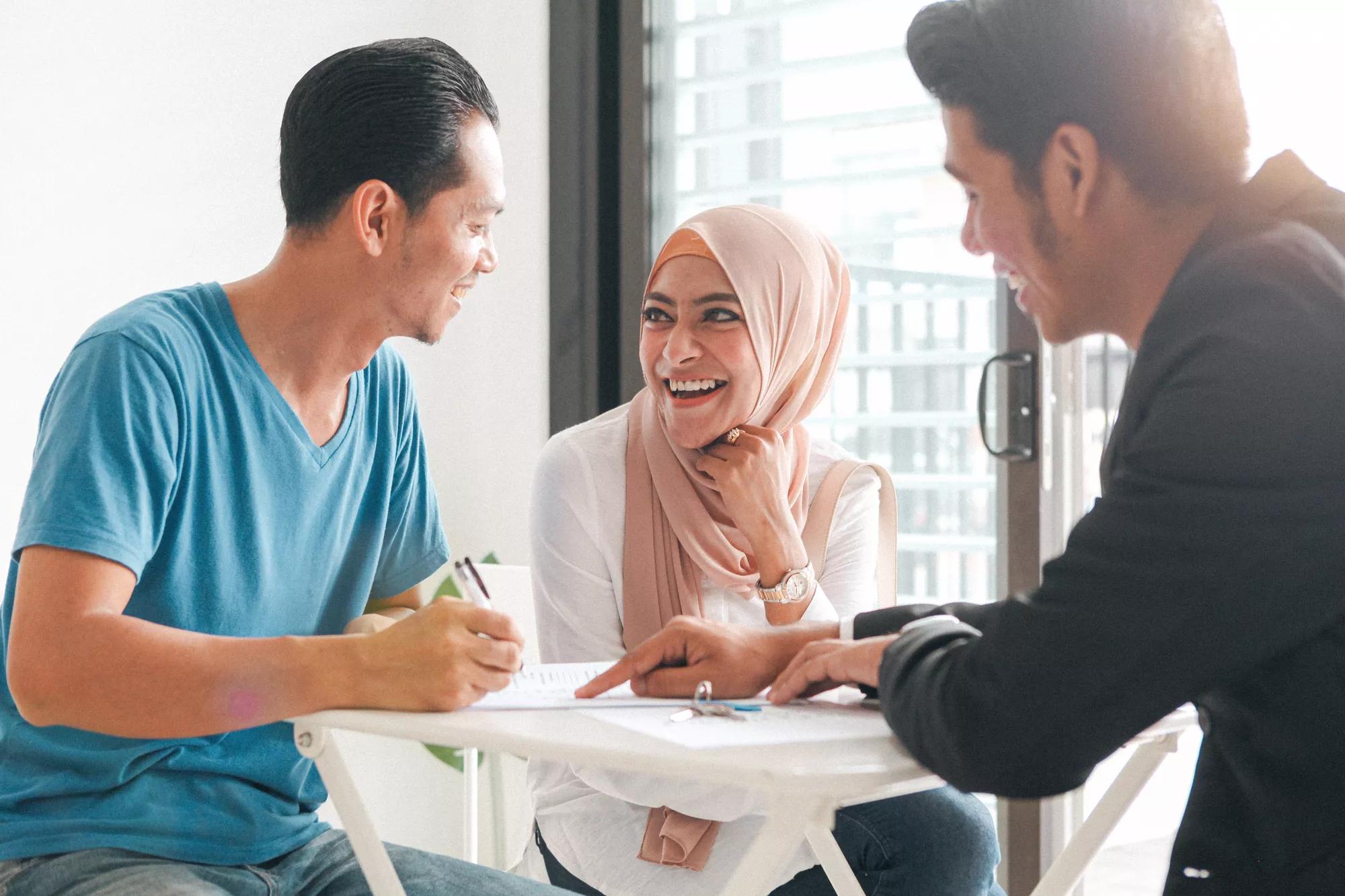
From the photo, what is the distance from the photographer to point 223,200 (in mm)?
2529

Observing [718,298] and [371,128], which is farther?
[718,298]

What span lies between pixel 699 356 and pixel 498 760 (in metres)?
1.49

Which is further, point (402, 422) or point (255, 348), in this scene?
point (402, 422)

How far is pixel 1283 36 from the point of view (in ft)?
7.30

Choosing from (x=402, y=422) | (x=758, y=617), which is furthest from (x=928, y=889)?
(x=402, y=422)

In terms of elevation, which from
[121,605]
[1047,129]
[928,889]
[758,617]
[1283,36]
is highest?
[1283,36]

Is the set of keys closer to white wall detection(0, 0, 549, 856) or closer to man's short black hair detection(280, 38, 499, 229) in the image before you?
man's short black hair detection(280, 38, 499, 229)

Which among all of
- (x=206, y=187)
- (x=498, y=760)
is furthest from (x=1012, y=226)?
(x=498, y=760)

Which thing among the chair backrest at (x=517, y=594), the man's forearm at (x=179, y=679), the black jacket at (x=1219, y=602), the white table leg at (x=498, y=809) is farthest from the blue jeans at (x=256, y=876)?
the white table leg at (x=498, y=809)

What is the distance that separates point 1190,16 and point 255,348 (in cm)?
95

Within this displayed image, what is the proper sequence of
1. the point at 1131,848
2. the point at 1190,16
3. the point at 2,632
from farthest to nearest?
the point at 1131,848, the point at 2,632, the point at 1190,16

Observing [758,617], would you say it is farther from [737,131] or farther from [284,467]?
[737,131]

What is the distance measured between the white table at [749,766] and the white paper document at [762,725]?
0.05 feet

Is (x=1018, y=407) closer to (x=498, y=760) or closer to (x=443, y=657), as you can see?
(x=498, y=760)
